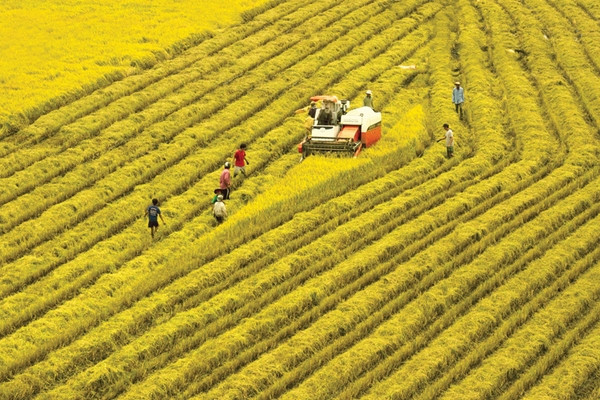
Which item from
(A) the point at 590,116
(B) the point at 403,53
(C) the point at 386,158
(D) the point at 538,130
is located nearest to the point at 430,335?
(C) the point at 386,158

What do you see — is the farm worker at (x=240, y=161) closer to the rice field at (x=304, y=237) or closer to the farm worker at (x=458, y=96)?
the rice field at (x=304, y=237)

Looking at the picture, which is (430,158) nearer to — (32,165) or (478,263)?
(478,263)

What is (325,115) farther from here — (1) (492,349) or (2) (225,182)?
(1) (492,349)

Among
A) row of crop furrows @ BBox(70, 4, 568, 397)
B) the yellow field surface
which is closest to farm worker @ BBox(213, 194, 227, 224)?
row of crop furrows @ BBox(70, 4, 568, 397)

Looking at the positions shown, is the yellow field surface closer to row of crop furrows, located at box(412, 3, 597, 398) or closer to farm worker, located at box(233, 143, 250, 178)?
farm worker, located at box(233, 143, 250, 178)

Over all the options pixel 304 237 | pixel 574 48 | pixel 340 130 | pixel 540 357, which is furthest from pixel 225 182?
pixel 574 48

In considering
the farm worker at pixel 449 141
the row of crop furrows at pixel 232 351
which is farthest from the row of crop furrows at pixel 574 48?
the row of crop furrows at pixel 232 351
